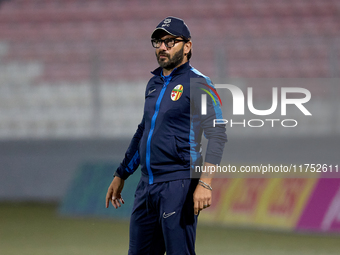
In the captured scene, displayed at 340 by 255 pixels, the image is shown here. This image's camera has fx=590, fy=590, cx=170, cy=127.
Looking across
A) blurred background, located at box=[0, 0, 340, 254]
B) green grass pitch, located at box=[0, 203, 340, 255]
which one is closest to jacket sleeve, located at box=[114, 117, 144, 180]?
green grass pitch, located at box=[0, 203, 340, 255]

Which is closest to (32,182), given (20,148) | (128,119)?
(20,148)

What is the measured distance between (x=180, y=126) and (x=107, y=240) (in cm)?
324

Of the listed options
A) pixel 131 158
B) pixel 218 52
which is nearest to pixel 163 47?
pixel 131 158

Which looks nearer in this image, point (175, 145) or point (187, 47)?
point (175, 145)

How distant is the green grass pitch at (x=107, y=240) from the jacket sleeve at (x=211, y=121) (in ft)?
8.48

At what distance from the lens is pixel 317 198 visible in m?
6.06

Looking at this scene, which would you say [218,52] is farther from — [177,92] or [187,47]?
[177,92]

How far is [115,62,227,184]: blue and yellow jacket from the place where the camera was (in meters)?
2.98

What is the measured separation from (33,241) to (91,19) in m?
8.15

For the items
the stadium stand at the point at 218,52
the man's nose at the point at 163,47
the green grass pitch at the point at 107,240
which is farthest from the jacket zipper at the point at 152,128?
the stadium stand at the point at 218,52

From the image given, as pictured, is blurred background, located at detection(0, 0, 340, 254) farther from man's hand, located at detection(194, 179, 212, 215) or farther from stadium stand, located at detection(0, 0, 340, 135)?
man's hand, located at detection(194, 179, 212, 215)

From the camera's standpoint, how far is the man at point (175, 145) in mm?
2971

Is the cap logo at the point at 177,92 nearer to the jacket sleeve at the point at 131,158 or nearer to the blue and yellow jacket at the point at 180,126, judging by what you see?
the blue and yellow jacket at the point at 180,126

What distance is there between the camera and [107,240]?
596 centimetres
